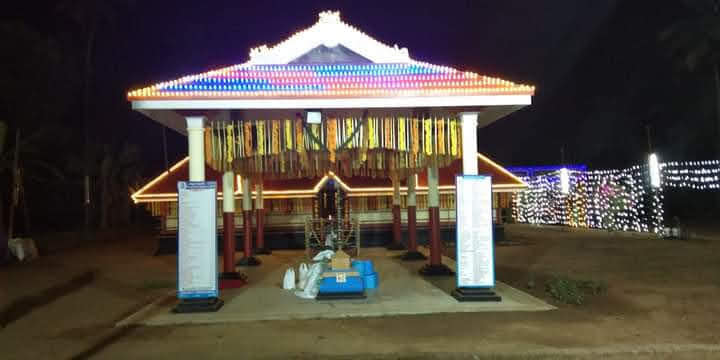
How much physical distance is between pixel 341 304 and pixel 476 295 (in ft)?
7.30

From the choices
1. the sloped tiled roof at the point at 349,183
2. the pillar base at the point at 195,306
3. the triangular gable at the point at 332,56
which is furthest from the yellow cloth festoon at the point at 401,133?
the sloped tiled roof at the point at 349,183

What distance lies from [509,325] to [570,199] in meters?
23.0

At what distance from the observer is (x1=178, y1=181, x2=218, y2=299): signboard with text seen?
8.26 metres

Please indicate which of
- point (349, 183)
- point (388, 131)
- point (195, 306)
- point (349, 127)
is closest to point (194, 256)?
point (195, 306)

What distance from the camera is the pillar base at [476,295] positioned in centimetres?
860

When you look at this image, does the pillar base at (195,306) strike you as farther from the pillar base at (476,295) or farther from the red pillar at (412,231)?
the red pillar at (412,231)

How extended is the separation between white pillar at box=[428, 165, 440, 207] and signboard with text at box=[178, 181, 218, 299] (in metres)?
4.83

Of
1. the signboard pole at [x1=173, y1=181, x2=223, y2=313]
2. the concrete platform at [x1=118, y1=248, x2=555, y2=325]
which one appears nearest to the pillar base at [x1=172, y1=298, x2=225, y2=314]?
the signboard pole at [x1=173, y1=181, x2=223, y2=313]

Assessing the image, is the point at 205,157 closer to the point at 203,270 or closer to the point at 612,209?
the point at 203,270

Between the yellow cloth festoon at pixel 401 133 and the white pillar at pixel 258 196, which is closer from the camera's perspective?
the yellow cloth festoon at pixel 401 133

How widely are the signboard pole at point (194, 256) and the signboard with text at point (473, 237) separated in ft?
13.0

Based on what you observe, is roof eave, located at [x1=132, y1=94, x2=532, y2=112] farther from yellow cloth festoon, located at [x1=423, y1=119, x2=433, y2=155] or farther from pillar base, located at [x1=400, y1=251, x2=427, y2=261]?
pillar base, located at [x1=400, y1=251, x2=427, y2=261]

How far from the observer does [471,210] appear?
8.59m

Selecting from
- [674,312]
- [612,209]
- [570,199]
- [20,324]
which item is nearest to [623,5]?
[570,199]
